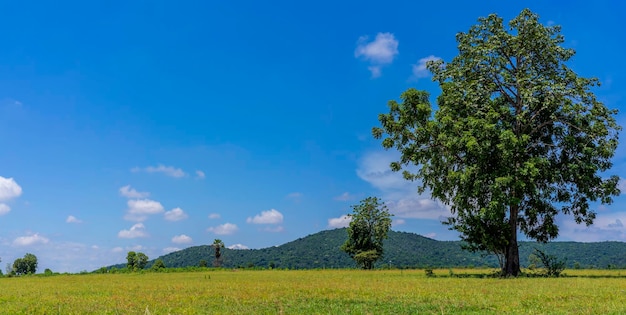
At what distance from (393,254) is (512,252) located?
102 meters

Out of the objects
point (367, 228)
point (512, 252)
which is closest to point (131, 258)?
point (367, 228)

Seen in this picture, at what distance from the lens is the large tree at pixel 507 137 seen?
34219 mm

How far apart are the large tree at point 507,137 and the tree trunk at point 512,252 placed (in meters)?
0.08

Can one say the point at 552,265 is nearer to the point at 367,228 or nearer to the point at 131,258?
the point at 367,228

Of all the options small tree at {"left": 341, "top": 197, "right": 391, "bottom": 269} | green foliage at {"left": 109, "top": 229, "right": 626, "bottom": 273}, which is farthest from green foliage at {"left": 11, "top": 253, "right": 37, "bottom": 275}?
small tree at {"left": 341, "top": 197, "right": 391, "bottom": 269}

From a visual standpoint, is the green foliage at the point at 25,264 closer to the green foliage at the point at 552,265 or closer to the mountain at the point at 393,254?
the mountain at the point at 393,254

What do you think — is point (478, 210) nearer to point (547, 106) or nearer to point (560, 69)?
point (547, 106)

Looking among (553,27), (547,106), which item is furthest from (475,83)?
(553,27)

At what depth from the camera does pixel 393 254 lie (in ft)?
451

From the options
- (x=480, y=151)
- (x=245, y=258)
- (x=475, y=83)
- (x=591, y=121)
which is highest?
(x=475, y=83)

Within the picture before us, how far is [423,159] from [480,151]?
7040 mm

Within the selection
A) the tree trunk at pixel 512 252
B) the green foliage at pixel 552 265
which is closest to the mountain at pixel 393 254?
the green foliage at pixel 552 265

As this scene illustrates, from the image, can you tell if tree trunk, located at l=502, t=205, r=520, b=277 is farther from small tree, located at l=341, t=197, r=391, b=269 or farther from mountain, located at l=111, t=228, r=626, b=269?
mountain, located at l=111, t=228, r=626, b=269

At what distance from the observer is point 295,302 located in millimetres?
16391
